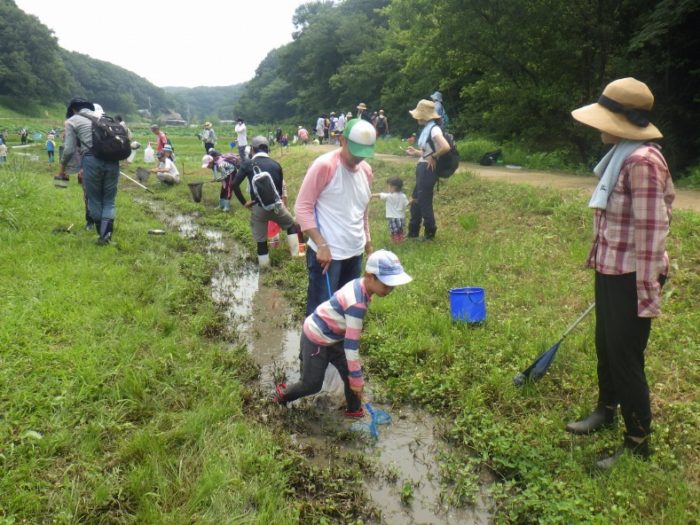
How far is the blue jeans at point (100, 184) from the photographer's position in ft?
22.3

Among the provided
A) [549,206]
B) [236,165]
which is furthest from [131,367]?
[236,165]

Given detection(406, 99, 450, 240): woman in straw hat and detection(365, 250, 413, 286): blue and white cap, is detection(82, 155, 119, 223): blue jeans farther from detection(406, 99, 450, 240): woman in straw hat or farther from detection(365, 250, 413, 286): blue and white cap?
detection(365, 250, 413, 286): blue and white cap

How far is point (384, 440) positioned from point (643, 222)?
2212mm

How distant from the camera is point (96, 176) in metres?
6.86

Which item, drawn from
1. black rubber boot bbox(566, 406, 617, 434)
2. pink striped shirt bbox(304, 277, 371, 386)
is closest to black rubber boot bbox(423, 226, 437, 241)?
pink striped shirt bbox(304, 277, 371, 386)

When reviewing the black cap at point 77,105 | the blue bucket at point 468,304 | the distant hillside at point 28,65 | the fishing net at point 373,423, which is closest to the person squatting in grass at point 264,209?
the black cap at point 77,105

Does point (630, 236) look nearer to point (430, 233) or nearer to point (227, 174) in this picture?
point (430, 233)

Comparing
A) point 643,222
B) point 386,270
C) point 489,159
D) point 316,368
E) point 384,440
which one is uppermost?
point 489,159

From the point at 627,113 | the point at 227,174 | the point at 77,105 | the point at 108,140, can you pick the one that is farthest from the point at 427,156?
the point at 227,174

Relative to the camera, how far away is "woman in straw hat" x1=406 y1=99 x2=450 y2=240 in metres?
6.98

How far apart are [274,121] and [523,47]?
6426cm

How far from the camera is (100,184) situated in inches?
274

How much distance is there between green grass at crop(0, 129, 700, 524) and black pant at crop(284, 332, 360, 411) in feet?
1.18

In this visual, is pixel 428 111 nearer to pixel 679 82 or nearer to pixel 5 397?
pixel 5 397
